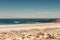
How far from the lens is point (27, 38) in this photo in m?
6.27

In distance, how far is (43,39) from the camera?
6086 mm

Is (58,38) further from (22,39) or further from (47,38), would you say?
(22,39)

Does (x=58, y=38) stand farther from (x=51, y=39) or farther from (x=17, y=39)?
(x=17, y=39)

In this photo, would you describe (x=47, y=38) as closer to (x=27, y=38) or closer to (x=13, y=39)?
(x=27, y=38)

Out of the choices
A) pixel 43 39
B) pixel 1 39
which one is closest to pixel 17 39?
pixel 1 39

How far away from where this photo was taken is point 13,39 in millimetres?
6215

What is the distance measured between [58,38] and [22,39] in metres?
1.48

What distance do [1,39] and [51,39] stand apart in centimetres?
209

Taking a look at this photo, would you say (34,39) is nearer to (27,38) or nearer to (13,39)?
(27,38)

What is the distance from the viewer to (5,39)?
625cm

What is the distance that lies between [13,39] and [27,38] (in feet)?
1.92

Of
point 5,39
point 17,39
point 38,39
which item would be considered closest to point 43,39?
point 38,39

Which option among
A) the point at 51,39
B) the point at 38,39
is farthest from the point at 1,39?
the point at 51,39

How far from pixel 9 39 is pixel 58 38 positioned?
79.6 inches
